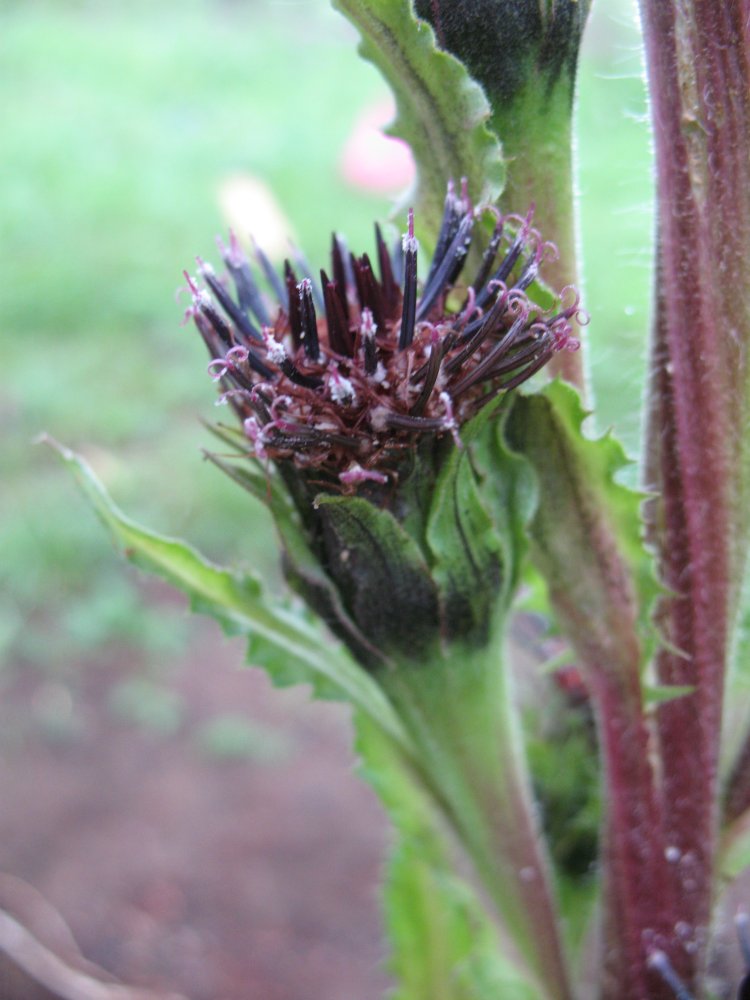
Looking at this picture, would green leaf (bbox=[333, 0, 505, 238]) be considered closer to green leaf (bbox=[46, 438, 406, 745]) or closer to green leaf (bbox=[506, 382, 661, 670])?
green leaf (bbox=[506, 382, 661, 670])

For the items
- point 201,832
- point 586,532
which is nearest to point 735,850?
point 586,532

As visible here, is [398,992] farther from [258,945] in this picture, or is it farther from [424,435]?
[258,945]

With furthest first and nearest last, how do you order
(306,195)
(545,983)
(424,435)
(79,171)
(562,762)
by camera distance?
1. (79,171)
2. (306,195)
3. (562,762)
4. (545,983)
5. (424,435)

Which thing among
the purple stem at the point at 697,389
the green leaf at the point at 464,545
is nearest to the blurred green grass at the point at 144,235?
the purple stem at the point at 697,389

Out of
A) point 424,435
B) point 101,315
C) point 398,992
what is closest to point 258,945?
point 398,992

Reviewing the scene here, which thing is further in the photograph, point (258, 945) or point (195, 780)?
point (195, 780)

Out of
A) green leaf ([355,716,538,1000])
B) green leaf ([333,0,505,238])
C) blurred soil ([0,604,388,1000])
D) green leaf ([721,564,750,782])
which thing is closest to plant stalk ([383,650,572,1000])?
green leaf ([355,716,538,1000])
